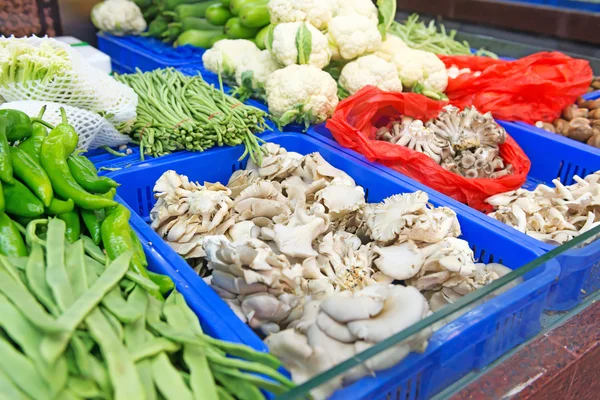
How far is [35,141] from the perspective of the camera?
1.40 meters

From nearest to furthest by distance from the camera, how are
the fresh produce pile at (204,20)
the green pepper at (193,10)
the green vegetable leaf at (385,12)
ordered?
the green vegetable leaf at (385,12) → the fresh produce pile at (204,20) → the green pepper at (193,10)

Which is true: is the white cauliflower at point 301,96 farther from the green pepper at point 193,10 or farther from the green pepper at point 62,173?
the green pepper at point 193,10

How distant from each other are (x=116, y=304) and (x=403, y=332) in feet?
1.79

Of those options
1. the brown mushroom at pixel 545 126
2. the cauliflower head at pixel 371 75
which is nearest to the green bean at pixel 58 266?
the cauliflower head at pixel 371 75

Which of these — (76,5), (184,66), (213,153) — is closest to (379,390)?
(213,153)

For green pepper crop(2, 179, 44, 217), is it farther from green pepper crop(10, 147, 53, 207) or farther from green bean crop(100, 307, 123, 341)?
green bean crop(100, 307, 123, 341)

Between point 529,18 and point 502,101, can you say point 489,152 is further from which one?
point 529,18

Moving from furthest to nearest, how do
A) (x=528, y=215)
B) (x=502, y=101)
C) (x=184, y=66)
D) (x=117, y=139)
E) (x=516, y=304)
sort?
(x=184, y=66) → (x=502, y=101) → (x=117, y=139) → (x=528, y=215) → (x=516, y=304)

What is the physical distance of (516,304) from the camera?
118 cm

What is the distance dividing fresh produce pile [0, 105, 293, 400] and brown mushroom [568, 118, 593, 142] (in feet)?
6.84

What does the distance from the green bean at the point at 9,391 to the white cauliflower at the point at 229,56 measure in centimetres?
200

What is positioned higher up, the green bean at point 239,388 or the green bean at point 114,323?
the green bean at point 114,323

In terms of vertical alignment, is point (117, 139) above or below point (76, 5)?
below

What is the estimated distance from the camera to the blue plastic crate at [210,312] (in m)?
1.11
